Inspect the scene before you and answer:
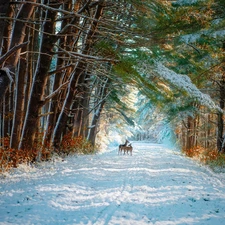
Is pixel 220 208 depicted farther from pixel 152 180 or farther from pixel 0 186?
pixel 0 186

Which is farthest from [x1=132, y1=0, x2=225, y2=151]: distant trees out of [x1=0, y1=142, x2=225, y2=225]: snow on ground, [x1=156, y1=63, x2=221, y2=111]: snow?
[x1=0, y1=142, x2=225, y2=225]: snow on ground

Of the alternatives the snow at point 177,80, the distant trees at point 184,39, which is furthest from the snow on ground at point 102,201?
the snow at point 177,80

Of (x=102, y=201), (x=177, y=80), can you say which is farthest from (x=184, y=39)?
(x=102, y=201)

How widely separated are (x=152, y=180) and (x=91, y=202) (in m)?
3.14

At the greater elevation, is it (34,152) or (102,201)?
(34,152)

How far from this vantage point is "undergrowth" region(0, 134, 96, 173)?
7.25 m

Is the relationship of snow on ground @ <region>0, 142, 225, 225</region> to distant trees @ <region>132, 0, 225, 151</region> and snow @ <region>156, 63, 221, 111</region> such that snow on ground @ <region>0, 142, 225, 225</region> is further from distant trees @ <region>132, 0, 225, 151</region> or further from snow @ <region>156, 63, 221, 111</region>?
snow @ <region>156, 63, 221, 111</region>

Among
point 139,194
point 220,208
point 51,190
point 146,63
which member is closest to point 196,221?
point 220,208

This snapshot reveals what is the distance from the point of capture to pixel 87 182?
22.5ft

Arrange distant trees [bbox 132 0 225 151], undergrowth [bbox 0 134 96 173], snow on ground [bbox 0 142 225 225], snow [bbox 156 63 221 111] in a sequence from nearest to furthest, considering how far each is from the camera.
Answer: snow on ground [bbox 0 142 225 225]
undergrowth [bbox 0 134 96 173]
distant trees [bbox 132 0 225 151]
snow [bbox 156 63 221 111]

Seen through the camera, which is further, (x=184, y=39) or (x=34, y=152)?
(x=184, y=39)

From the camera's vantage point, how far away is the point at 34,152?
29.2 ft

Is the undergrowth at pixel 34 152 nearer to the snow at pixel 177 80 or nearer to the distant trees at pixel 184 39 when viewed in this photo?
the distant trees at pixel 184 39

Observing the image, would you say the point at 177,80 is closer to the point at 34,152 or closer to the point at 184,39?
the point at 184,39
